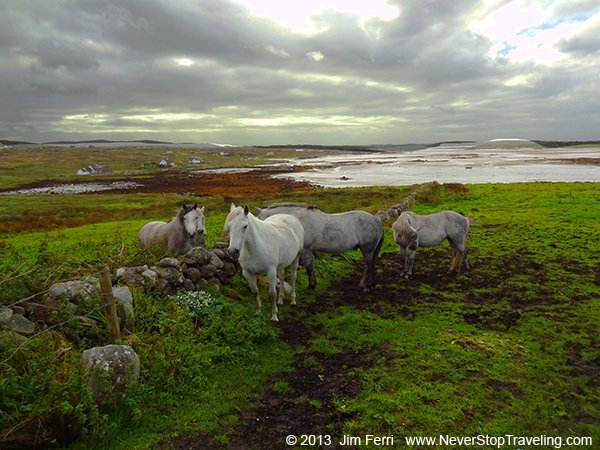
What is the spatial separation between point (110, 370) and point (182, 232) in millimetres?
5901

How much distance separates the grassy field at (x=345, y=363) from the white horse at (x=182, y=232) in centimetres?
143

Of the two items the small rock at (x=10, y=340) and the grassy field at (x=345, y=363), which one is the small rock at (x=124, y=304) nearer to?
the grassy field at (x=345, y=363)

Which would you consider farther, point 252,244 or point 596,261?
point 596,261

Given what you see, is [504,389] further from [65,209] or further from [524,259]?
[65,209]

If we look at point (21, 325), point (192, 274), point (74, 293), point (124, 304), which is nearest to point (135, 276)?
point (192, 274)

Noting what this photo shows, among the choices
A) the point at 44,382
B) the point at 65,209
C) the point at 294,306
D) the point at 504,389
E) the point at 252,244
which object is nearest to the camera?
the point at 44,382

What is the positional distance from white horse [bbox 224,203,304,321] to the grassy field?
85 cm

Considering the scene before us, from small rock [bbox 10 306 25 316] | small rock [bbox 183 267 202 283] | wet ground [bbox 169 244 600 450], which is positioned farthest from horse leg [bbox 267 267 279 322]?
small rock [bbox 10 306 25 316]

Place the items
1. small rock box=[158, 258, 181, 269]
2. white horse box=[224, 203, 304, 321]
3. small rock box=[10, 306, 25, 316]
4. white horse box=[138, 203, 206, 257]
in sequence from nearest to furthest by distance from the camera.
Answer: small rock box=[10, 306, 25, 316] < white horse box=[224, 203, 304, 321] < small rock box=[158, 258, 181, 269] < white horse box=[138, 203, 206, 257]

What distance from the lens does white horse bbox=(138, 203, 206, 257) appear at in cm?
1047

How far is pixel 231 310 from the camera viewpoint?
8531 millimetres

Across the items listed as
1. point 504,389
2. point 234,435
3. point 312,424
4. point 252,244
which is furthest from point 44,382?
point 504,389

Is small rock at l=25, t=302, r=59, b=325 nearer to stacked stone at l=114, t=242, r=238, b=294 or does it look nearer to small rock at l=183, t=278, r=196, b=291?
stacked stone at l=114, t=242, r=238, b=294

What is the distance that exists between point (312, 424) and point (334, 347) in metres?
2.25
